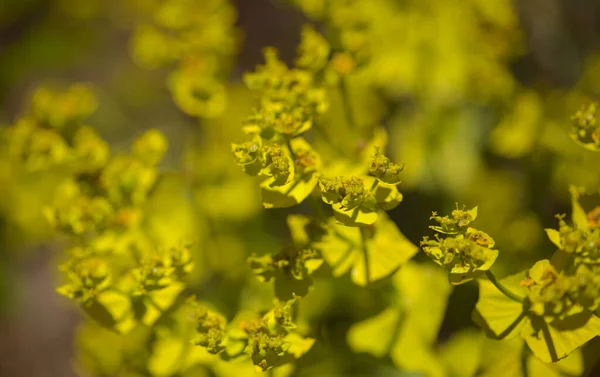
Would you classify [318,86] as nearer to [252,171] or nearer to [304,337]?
[252,171]

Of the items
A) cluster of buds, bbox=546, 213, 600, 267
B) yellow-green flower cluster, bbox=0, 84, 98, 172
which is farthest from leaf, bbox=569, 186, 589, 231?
yellow-green flower cluster, bbox=0, 84, 98, 172

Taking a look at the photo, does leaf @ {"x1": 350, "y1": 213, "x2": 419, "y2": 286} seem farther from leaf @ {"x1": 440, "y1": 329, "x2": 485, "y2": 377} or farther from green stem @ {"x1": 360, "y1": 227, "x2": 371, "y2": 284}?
leaf @ {"x1": 440, "y1": 329, "x2": 485, "y2": 377}

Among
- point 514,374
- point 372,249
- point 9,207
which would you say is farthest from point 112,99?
point 514,374

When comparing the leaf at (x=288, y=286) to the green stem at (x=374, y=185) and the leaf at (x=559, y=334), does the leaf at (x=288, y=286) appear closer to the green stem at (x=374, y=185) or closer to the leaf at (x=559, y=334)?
the green stem at (x=374, y=185)

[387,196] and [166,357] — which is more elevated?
[387,196]

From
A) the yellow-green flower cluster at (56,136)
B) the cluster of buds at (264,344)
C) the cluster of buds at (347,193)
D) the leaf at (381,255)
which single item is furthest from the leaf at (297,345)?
the yellow-green flower cluster at (56,136)

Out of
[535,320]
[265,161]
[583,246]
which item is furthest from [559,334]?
[265,161]

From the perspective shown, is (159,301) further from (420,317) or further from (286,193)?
(420,317)
